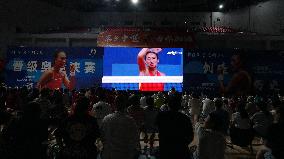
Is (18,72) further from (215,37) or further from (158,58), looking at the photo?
(215,37)

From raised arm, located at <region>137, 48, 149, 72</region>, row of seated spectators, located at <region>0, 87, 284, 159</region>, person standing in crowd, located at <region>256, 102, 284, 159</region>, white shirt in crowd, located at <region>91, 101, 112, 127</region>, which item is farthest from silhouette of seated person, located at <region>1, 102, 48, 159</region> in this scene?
raised arm, located at <region>137, 48, 149, 72</region>

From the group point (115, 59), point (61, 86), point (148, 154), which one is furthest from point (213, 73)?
point (148, 154)

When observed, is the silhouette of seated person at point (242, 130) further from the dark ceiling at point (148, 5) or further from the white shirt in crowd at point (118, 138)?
the dark ceiling at point (148, 5)

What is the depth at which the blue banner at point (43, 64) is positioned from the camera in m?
20.7

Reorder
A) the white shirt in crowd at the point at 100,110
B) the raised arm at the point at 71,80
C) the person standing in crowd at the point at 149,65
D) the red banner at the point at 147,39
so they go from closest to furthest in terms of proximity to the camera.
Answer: the white shirt in crowd at the point at 100,110, the person standing in crowd at the point at 149,65, the raised arm at the point at 71,80, the red banner at the point at 147,39

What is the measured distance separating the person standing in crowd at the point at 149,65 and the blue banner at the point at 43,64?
2.31 m

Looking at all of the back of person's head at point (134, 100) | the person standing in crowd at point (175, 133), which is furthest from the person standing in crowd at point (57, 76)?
the person standing in crowd at point (175, 133)

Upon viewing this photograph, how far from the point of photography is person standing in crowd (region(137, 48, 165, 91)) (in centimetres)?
2020

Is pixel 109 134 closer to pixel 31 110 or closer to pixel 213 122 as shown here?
pixel 31 110

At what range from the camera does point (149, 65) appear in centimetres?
2039

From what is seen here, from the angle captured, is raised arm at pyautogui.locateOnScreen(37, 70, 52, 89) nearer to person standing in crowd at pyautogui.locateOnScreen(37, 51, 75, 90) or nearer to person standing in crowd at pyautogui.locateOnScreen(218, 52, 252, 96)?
person standing in crowd at pyautogui.locateOnScreen(37, 51, 75, 90)

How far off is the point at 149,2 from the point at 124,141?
2722 centimetres

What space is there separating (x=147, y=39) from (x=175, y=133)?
16809 mm

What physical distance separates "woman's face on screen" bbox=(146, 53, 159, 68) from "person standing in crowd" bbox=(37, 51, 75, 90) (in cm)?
435
